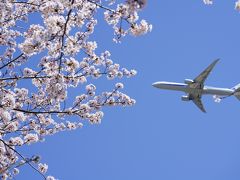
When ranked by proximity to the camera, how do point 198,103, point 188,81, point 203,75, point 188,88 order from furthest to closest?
point 198,103
point 188,88
point 188,81
point 203,75

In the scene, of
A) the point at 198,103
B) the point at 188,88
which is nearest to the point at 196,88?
the point at 188,88

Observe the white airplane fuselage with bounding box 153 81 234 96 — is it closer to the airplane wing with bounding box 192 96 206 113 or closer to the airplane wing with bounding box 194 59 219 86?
the airplane wing with bounding box 194 59 219 86

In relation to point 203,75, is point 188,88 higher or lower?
higher

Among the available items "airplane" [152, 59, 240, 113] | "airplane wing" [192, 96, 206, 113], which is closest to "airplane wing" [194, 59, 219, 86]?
"airplane" [152, 59, 240, 113]

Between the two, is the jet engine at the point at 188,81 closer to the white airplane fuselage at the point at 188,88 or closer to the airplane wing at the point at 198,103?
the white airplane fuselage at the point at 188,88

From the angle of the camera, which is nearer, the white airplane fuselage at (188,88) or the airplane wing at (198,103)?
the white airplane fuselage at (188,88)

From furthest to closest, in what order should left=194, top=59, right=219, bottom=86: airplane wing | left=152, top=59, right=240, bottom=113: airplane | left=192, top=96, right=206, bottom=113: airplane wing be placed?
left=192, top=96, right=206, bottom=113: airplane wing
left=152, top=59, right=240, bottom=113: airplane
left=194, top=59, right=219, bottom=86: airplane wing

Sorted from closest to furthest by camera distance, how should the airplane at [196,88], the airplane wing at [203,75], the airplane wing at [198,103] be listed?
the airplane wing at [203,75] < the airplane at [196,88] < the airplane wing at [198,103]

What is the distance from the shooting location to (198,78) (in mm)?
47375

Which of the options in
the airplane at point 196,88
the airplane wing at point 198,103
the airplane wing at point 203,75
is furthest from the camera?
the airplane wing at point 198,103

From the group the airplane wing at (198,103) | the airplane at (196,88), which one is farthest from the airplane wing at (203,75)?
the airplane wing at (198,103)

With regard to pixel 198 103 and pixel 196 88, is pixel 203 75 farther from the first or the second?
pixel 198 103

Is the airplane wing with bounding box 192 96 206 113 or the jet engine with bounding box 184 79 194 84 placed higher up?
the jet engine with bounding box 184 79 194 84

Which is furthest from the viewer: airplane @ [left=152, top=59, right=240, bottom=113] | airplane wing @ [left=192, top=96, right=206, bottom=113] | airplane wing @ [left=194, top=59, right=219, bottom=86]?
airplane wing @ [left=192, top=96, right=206, bottom=113]
